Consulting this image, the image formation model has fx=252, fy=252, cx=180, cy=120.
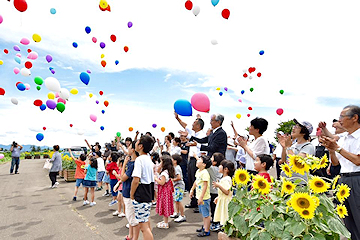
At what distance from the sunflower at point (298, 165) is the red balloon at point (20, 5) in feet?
25.9

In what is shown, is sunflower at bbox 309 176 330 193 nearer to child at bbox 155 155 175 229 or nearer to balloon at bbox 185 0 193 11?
child at bbox 155 155 175 229

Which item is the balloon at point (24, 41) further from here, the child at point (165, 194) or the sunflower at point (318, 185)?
the sunflower at point (318, 185)

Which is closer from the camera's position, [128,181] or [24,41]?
[128,181]

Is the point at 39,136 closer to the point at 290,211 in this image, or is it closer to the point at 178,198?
the point at 178,198

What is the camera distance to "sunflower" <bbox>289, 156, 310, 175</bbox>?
1.97m

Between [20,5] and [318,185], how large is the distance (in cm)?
818

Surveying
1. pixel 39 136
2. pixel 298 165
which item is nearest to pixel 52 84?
pixel 39 136

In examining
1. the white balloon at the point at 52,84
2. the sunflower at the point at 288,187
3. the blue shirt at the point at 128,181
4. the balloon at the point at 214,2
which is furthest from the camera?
the white balloon at the point at 52,84

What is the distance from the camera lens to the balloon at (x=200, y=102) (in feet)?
22.2

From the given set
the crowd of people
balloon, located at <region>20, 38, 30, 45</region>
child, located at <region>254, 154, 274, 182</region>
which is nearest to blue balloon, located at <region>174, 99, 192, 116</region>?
the crowd of people

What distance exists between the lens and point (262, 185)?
205 cm

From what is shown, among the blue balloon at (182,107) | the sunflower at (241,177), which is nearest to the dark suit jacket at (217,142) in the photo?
the blue balloon at (182,107)

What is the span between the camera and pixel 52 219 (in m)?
6.01

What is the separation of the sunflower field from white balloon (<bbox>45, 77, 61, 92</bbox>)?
27.9 feet
